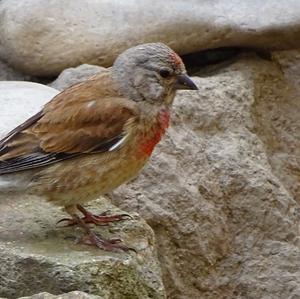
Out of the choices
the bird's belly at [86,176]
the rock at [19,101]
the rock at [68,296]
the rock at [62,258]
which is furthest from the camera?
the rock at [19,101]

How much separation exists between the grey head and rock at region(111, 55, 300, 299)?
85 cm

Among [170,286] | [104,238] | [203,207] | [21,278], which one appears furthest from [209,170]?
[21,278]

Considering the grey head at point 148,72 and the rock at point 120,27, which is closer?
the grey head at point 148,72

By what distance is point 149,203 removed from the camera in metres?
5.42

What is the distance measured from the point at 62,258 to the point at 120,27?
2021 mm

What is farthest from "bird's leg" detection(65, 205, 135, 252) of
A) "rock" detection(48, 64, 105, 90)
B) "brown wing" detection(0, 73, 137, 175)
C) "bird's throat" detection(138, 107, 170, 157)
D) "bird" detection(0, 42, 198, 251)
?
"rock" detection(48, 64, 105, 90)

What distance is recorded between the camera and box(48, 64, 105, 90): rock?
575 cm

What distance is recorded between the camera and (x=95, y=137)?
460 cm

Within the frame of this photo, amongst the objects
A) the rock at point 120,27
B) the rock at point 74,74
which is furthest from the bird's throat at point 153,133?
the rock at point 120,27

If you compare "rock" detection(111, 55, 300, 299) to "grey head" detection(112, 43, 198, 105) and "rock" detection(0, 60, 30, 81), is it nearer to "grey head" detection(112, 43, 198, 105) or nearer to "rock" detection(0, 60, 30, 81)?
"grey head" detection(112, 43, 198, 105)

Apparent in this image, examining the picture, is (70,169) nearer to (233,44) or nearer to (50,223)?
(50,223)

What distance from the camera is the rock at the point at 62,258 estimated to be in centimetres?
431

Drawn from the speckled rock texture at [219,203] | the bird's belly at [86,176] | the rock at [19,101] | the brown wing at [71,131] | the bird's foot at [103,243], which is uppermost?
the brown wing at [71,131]

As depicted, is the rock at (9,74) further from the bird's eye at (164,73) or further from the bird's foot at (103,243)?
the bird's foot at (103,243)
